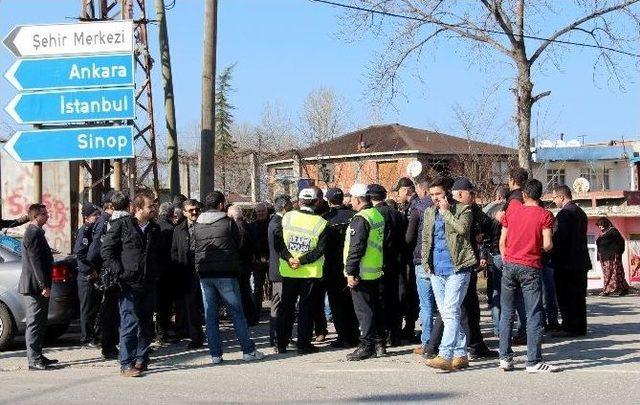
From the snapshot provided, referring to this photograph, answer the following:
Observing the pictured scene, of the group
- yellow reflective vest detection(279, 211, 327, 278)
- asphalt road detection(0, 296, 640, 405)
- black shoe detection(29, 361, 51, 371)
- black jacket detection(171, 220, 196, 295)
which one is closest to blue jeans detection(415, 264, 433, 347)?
asphalt road detection(0, 296, 640, 405)

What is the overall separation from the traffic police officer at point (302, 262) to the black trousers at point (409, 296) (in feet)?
3.53

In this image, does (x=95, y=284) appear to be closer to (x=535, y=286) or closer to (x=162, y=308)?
(x=162, y=308)

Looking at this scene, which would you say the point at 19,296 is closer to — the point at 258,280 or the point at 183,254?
the point at 183,254

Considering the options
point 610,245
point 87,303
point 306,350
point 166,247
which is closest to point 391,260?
point 306,350

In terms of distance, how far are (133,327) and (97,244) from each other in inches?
66.5

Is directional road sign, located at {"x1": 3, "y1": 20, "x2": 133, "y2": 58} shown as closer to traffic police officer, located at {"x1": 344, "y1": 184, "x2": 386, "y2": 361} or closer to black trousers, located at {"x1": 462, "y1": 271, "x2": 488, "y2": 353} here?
traffic police officer, located at {"x1": 344, "y1": 184, "x2": 386, "y2": 361}

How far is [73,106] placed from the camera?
538 inches

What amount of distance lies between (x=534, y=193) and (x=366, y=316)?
230cm

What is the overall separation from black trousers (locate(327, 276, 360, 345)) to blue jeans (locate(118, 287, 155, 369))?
8.33ft

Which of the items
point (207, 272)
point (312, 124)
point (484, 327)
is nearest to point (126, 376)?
point (207, 272)

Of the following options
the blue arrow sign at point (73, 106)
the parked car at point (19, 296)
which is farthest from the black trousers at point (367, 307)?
the blue arrow sign at point (73, 106)

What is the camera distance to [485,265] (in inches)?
441

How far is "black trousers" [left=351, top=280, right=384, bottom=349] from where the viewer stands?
10.6m

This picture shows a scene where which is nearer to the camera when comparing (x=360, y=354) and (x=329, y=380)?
(x=329, y=380)
